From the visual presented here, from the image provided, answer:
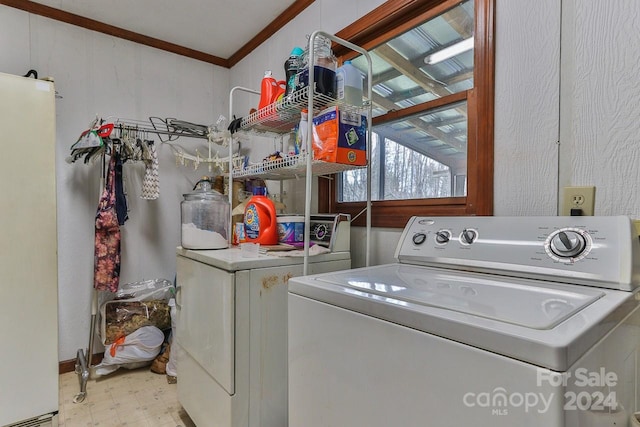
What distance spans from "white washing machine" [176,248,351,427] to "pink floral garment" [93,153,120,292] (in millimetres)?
1059

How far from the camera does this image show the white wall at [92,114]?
2164 mm

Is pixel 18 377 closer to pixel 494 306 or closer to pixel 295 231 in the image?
pixel 295 231

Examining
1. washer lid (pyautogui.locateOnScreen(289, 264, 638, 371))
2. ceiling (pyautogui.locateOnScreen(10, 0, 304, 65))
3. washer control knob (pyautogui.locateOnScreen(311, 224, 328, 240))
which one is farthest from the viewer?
ceiling (pyautogui.locateOnScreen(10, 0, 304, 65))

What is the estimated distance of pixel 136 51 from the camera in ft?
8.14

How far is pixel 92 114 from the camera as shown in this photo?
7.63 ft

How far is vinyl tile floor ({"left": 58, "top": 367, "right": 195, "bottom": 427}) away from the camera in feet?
5.75

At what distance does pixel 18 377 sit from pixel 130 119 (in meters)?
1.75

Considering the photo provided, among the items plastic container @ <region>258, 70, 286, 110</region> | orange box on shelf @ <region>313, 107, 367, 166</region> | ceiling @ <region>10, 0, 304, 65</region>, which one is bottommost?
orange box on shelf @ <region>313, 107, 367, 166</region>

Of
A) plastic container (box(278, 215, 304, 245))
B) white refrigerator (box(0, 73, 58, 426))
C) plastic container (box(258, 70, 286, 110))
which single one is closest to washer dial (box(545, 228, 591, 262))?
plastic container (box(278, 215, 304, 245))

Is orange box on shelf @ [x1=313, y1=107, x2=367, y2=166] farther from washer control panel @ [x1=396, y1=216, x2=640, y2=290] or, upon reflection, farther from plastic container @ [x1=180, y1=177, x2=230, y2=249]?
plastic container @ [x1=180, y1=177, x2=230, y2=249]

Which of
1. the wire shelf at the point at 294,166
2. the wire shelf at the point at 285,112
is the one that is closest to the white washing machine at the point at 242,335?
the wire shelf at the point at 294,166

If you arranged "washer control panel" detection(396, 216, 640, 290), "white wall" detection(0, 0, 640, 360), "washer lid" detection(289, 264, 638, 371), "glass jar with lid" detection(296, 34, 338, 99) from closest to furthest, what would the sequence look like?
1. "washer lid" detection(289, 264, 638, 371)
2. "washer control panel" detection(396, 216, 640, 290)
3. "white wall" detection(0, 0, 640, 360)
4. "glass jar with lid" detection(296, 34, 338, 99)

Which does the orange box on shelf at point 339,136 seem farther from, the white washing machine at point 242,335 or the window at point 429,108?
the white washing machine at point 242,335

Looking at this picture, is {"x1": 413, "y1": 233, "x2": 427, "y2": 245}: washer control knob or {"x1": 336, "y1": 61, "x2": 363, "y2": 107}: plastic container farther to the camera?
{"x1": 336, "y1": 61, "x2": 363, "y2": 107}: plastic container
